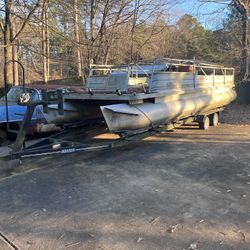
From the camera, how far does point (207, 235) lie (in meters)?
3.96

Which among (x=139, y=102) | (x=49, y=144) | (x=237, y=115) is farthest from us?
(x=237, y=115)

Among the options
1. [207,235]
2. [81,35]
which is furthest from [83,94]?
[81,35]

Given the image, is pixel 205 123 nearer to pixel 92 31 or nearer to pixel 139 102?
pixel 139 102

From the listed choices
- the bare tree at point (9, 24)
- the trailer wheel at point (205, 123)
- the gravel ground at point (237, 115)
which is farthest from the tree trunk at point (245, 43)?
the bare tree at point (9, 24)

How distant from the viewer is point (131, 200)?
5059mm

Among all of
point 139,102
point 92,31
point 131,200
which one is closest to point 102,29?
point 92,31

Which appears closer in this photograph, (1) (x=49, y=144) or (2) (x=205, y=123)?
(1) (x=49, y=144)

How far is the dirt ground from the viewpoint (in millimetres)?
3924

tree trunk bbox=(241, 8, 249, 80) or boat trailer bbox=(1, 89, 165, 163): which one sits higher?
tree trunk bbox=(241, 8, 249, 80)

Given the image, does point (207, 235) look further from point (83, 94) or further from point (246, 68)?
point (246, 68)

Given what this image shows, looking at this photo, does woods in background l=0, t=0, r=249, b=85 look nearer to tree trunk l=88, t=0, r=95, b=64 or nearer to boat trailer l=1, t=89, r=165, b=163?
tree trunk l=88, t=0, r=95, b=64

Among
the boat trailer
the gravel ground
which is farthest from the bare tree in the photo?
the gravel ground

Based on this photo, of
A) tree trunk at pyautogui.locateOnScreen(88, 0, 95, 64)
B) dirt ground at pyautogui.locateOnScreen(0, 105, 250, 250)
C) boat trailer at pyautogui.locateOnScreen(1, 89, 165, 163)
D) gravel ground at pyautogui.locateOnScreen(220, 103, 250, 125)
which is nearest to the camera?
dirt ground at pyautogui.locateOnScreen(0, 105, 250, 250)

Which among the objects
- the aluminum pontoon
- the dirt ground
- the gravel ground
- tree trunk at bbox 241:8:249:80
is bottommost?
the dirt ground
